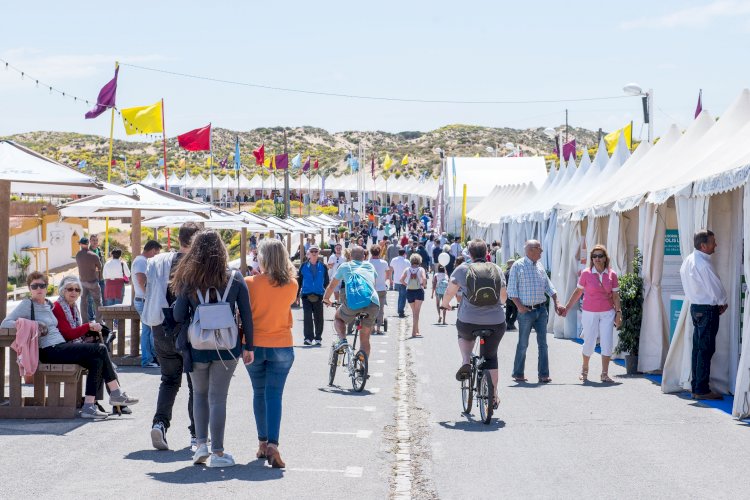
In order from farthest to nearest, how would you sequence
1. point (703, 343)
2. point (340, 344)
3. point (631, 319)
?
point (631, 319) → point (340, 344) → point (703, 343)

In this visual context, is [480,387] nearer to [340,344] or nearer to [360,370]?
[360,370]

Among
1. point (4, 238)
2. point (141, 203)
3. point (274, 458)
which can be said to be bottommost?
point (274, 458)

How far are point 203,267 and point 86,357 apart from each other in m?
2.88

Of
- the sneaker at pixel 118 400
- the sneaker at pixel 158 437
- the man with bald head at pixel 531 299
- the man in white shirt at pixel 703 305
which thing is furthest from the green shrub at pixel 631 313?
the sneaker at pixel 158 437

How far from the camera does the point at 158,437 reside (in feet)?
26.6

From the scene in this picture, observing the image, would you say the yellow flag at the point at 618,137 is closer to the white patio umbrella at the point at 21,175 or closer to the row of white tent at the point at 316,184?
the white patio umbrella at the point at 21,175

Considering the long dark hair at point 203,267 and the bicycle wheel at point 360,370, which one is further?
the bicycle wheel at point 360,370

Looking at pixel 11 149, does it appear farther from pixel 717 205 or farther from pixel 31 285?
pixel 717 205

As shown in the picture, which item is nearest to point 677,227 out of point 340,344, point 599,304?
point 599,304

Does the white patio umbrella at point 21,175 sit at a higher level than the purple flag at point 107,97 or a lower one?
lower

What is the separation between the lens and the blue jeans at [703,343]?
11039 millimetres

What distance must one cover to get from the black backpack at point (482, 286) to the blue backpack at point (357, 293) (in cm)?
233

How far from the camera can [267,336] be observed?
7680 mm

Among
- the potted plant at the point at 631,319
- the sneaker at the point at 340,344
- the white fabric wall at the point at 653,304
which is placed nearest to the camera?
the sneaker at the point at 340,344
